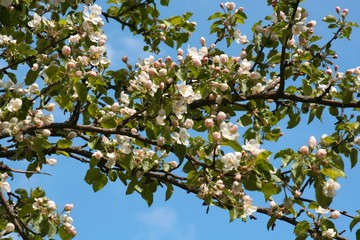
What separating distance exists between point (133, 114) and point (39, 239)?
3.17 ft

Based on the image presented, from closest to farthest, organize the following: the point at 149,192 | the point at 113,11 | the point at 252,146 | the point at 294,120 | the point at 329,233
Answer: the point at 252,146
the point at 329,233
the point at 149,192
the point at 294,120
the point at 113,11

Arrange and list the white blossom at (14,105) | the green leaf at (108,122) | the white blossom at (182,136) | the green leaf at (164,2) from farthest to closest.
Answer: the green leaf at (164,2), the green leaf at (108,122), the white blossom at (14,105), the white blossom at (182,136)

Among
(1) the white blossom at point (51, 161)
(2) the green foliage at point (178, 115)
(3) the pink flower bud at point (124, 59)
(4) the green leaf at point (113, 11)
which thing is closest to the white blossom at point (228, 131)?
(2) the green foliage at point (178, 115)

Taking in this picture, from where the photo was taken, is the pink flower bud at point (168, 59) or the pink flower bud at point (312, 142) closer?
the pink flower bud at point (312, 142)

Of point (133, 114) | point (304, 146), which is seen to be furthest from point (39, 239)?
point (304, 146)

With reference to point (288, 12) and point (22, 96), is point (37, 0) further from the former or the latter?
point (288, 12)

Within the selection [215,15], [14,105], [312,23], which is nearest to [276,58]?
[312,23]

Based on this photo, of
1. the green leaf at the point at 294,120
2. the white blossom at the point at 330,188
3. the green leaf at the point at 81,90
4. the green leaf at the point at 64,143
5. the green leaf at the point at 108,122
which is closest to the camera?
the white blossom at the point at 330,188

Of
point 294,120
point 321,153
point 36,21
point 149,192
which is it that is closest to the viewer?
point 321,153

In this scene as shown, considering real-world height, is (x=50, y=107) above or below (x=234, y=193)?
above

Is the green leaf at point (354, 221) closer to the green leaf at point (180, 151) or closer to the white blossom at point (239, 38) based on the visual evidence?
the green leaf at point (180, 151)

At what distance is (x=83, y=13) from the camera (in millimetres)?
3734

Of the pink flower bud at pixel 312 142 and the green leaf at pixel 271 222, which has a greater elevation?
the pink flower bud at pixel 312 142

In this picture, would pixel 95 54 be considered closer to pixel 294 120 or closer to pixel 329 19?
pixel 294 120
